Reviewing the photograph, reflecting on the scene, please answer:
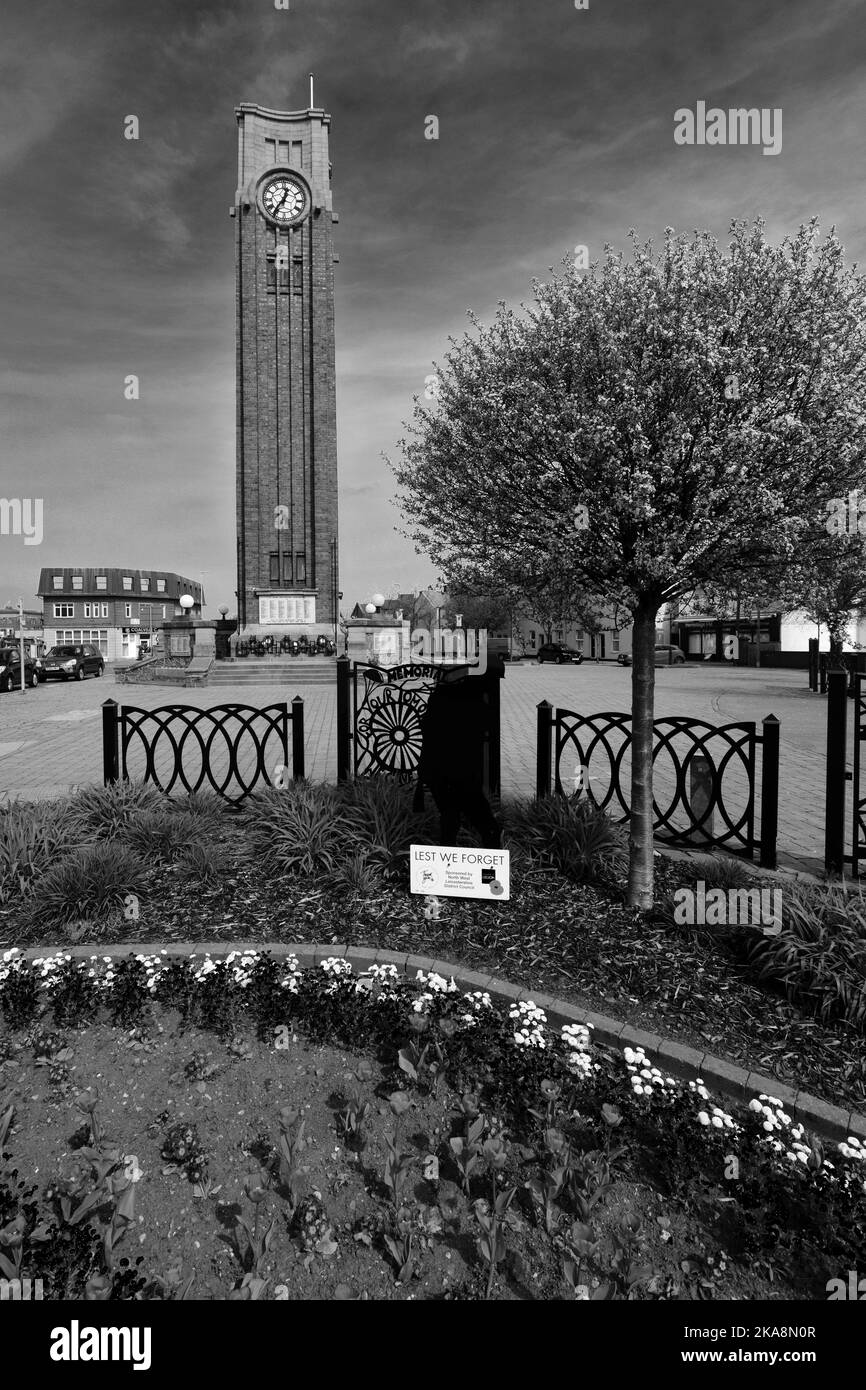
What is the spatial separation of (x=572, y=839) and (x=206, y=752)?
3313mm

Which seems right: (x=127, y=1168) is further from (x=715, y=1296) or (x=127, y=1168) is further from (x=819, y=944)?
(x=819, y=944)

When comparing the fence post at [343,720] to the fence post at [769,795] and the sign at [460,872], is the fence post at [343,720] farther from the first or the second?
the fence post at [769,795]

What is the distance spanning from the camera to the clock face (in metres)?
34.3

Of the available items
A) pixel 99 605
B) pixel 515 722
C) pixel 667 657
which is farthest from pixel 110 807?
pixel 99 605

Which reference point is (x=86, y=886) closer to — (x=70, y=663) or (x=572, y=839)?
(x=572, y=839)

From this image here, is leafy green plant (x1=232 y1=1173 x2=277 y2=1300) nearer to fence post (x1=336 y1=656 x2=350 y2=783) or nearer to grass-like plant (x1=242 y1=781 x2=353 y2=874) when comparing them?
grass-like plant (x1=242 y1=781 x2=353 y2=874)

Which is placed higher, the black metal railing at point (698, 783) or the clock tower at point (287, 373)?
the clock tower at point (287, 373)

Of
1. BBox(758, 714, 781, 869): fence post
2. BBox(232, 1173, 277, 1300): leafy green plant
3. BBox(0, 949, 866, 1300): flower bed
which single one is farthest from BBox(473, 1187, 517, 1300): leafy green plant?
BBox(758, 714, 781, 869): fence post

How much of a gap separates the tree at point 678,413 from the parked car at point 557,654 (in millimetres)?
42741

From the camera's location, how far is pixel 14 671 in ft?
85.4

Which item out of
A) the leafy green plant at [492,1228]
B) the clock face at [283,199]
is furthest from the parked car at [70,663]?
the leafy green plant at [492,1228]

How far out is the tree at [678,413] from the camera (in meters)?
3.19
